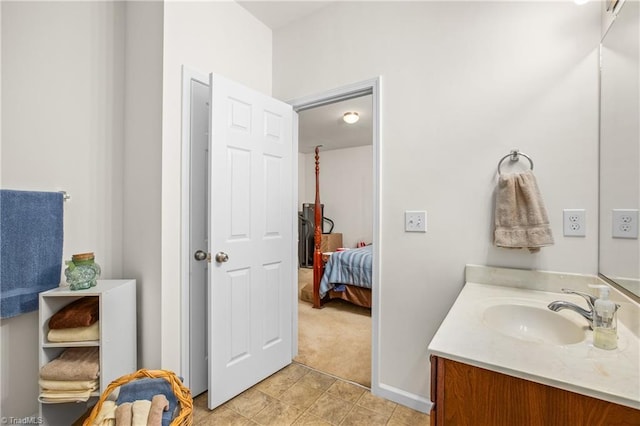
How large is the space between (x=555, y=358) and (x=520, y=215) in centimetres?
80

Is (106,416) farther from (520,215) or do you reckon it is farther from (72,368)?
(520,215)

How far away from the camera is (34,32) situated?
156 cm

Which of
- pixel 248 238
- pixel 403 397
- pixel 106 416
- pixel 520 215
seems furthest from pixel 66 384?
pixel 520 215

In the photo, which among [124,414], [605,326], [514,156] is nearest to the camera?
[605,326]

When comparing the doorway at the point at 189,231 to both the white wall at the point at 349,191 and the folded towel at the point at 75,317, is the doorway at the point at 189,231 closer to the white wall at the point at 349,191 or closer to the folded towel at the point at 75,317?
the folded towel at the point at 75,317

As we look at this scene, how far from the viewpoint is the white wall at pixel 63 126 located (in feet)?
4.91

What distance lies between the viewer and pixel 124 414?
1.24 meters

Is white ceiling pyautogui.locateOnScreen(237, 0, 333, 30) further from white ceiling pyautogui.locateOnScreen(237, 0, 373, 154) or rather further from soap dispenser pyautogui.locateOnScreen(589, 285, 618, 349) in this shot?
soap dispenser pyautogui.locateOnScreen(589, 285, 618, 349)

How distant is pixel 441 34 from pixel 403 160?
743mm

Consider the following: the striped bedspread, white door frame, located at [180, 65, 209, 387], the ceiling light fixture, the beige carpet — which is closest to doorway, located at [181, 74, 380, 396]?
white door frame, located at [180, 65, 209, 387]

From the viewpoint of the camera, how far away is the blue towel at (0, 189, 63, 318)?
1421 mm

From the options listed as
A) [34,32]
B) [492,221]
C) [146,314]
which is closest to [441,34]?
[492,221]

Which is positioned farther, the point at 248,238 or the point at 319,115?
the point at 319,115

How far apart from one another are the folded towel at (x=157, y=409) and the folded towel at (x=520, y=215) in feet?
5.76
